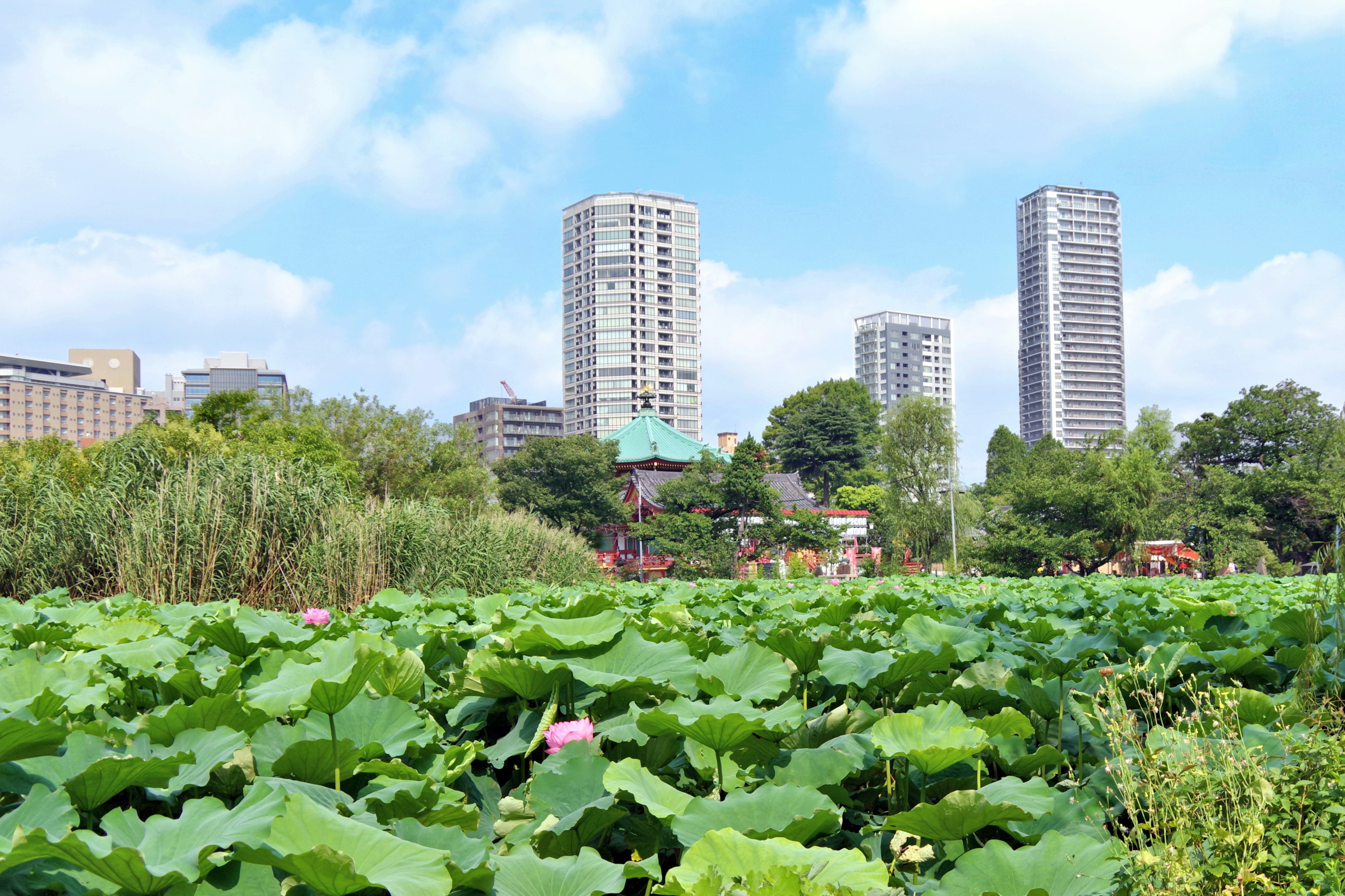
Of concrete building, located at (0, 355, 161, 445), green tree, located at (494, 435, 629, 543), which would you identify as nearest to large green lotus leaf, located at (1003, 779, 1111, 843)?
green tree, located at (494, 435, 629, 543)

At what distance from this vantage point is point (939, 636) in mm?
2584

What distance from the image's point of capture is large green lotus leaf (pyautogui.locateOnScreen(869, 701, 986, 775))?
1.51 m

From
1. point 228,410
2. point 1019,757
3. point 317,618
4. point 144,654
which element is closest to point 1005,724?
point 1019,757

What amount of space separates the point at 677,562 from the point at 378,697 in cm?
2498

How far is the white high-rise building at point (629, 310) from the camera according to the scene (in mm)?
103500

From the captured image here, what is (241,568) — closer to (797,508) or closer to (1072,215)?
(797,508)

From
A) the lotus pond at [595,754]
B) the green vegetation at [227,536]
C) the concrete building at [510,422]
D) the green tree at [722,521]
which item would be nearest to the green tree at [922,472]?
the green tree at [722,521]

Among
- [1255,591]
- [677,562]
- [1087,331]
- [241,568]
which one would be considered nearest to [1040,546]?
[677,562]

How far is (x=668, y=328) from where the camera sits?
106375mm

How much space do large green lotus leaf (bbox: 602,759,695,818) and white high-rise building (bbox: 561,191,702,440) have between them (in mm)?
99469

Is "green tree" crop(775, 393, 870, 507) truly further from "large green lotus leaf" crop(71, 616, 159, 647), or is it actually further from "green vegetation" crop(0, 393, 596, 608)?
"large green lotus leaf" crop(71, 616, 159, 647)

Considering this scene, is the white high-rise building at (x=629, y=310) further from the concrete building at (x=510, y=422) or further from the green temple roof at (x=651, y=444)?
the green temple roof at (x=651, y=444)

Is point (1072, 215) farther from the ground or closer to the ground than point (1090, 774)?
farther from the ground

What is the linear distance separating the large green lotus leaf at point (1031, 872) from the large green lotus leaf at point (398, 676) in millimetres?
1103
